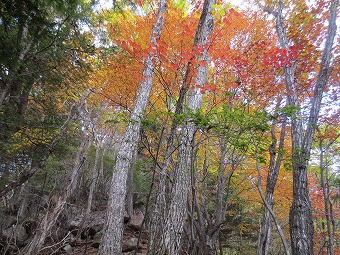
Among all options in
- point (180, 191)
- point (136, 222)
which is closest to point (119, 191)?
point (180, 191)

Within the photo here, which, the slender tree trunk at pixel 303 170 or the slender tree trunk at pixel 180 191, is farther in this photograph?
the slender tree trunk at pixel 303 170

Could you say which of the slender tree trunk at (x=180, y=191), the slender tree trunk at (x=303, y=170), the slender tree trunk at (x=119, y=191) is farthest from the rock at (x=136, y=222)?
the slender tree trunk at (x=303, y=170)

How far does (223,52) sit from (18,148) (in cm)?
738

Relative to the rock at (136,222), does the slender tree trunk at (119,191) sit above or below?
above

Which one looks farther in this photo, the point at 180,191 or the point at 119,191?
the point at 119,191

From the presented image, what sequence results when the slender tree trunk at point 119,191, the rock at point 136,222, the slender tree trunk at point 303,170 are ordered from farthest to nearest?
1. the rock at point 136,222
2. the slender tree trunk at point 119,191
3. the slender tree trunk at point 303,170

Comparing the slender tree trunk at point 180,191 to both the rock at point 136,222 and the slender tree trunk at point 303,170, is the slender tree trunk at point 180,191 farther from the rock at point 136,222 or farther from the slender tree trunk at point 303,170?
the rock at point 136,222

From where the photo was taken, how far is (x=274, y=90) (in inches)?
291

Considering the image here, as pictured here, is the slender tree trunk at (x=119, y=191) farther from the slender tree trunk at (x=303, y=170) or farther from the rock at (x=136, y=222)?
the slender tree trunk at (x=303, y=170)

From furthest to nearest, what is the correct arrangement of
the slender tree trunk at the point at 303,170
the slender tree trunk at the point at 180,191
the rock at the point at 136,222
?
the rock at the point at 136,222
the slender tree trunk at the point at 303,170
the slender tree trunk at the point at 180,191

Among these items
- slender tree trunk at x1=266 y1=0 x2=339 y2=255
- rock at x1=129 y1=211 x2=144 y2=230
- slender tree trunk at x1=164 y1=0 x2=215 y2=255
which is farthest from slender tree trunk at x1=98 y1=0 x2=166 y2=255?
slender tree trunk at x1=266 y1=0 x2=339 y2=255

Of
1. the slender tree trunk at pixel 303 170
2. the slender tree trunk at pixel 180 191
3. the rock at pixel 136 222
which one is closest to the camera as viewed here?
the slender tree trunk at pixel 180 191

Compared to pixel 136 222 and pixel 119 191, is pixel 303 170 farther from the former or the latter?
pixel 136 222

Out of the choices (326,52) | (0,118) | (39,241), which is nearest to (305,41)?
(326,52)
